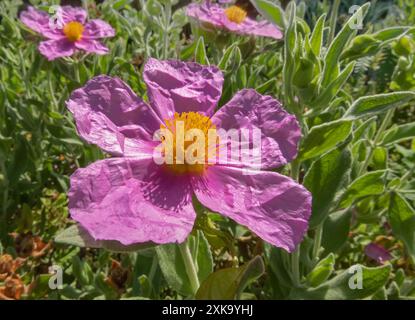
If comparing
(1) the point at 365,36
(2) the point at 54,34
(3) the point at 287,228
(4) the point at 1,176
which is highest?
(1) the point at 365,36

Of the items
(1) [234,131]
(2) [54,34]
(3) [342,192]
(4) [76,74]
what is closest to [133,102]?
(1) [234,131]

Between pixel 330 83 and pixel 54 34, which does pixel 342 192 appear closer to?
pixel 330 83

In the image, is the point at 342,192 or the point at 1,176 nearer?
the point at 342,192

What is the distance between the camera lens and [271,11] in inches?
47.8

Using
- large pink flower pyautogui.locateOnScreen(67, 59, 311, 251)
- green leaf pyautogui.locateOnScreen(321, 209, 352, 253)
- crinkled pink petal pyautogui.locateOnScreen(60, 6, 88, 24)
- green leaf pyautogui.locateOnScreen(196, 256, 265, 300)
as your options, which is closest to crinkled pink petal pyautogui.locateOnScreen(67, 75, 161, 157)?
large pink flower pyautogui.locateOnScreen(67, 59, 311, 251)

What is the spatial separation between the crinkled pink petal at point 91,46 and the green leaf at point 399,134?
1029mm

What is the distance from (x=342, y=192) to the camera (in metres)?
1.25

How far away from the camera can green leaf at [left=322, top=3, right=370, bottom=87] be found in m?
1.09

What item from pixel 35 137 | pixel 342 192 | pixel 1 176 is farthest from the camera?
pixel 35 137

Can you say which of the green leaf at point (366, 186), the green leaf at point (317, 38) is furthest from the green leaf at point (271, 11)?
the green leaf at point (366, 186)

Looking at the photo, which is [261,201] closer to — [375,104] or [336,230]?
[375,104]

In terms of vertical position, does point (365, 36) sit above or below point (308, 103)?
above
